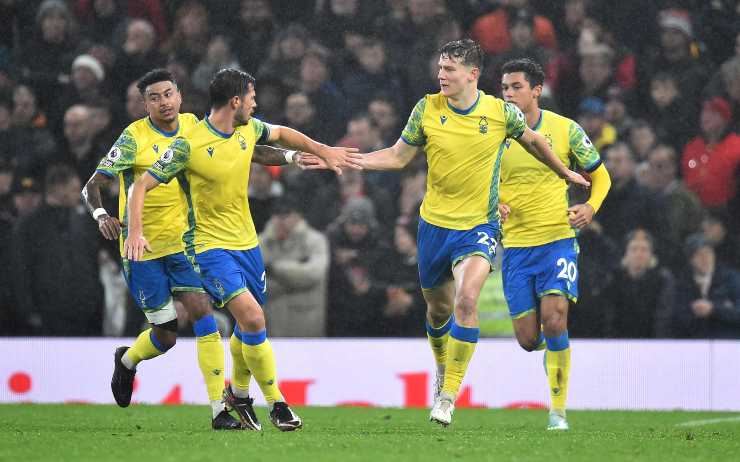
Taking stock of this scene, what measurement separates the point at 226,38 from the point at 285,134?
6435mm

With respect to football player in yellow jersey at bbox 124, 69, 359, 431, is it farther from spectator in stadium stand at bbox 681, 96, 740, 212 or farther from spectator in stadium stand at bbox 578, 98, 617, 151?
spectator in stadium stand at bbox 681, 96, 740, 212

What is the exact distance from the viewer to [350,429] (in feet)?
29.8

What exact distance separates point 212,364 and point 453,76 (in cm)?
254

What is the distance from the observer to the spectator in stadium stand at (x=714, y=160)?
1355 cm

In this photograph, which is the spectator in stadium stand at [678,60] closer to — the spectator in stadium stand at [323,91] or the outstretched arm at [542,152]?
the spectator in stadium stand at [323,91]

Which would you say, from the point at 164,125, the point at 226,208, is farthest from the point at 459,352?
the point at 164,125

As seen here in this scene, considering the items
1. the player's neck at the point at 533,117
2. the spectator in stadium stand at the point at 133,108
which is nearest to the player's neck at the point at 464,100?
the player's neck at the point at 533,117

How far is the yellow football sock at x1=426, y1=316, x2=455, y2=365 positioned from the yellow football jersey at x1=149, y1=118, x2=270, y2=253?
1790mm

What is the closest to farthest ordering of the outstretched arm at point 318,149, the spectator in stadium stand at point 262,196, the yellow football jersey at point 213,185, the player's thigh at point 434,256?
the yellow football jersey at point 213,185 < the outstretched arm at point 318,149 < the player's thigh at point 434,256 < the spectator in stadium stand at point 262,196

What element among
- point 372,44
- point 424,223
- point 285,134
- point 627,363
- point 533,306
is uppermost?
point 372,44

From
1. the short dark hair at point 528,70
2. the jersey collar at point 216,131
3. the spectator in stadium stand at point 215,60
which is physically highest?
the spectator in stadium stand at point 215,60

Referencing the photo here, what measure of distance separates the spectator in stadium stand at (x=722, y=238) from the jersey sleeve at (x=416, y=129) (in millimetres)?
5578

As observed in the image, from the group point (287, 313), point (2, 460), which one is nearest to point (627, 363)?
point (287, 313)

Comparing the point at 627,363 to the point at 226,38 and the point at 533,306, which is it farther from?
the point at 226,38
